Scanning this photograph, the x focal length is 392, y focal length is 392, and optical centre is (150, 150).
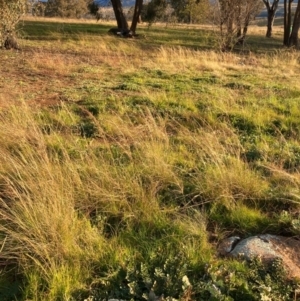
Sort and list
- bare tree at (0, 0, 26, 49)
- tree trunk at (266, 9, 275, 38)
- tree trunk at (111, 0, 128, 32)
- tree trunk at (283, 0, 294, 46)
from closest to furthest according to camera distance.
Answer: bare tree at (0, 0, 26, 49) < tree trunk at (111, 0, 128, 32) < tree trunk at (283, 0, 294, 46) < tree trunk at (266, 9, 275, 38)

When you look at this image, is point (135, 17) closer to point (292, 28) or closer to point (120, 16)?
point (120, 16)

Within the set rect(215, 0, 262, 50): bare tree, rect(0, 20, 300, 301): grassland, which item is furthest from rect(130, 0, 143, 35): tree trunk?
rect(0, 20, 300, 301): grassland

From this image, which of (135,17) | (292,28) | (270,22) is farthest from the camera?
(270,22)

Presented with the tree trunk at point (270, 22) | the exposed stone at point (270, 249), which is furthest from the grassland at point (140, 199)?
the tree trunk at point (270, 22)

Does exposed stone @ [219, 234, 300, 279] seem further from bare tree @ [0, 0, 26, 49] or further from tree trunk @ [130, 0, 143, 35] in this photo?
tree trunk @ [130, 0, 143, 35]

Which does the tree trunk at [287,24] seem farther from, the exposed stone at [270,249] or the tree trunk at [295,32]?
the exposed stone at [270,249]

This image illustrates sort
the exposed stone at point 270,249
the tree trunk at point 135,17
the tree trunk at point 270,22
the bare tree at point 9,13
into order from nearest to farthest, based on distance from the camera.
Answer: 1. the exposed stone at point 270,249
2. the bare tree at point 9,13
3. the tree trunk at point 135,17
4. the tree trunk at point 270,22

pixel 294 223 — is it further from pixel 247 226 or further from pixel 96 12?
pixel 96 12

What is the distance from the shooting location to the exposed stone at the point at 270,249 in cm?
302

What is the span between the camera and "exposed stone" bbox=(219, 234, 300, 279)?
302 centimetres

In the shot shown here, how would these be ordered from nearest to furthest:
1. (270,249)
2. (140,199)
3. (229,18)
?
(270,249), (140,199), (229,18)

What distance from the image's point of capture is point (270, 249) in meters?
3.14

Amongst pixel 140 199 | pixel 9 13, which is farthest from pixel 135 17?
pixel 140 199

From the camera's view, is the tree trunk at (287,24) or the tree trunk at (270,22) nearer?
the tree trunk at (287,24)
